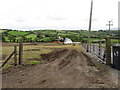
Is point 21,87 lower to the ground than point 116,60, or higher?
lower

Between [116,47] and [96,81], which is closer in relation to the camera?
[96,81]

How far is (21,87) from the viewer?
4.12 metres

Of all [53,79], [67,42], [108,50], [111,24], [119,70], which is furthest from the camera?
[67,42]

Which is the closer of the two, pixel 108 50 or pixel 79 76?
pixel 79 76

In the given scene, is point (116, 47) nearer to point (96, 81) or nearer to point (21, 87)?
point (96, 81)

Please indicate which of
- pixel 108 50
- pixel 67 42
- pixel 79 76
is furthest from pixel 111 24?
pixel 79 76

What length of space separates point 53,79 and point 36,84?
574 mm

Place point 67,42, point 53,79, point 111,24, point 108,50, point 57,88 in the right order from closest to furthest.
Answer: point 57,88
point 53,79
point 108,50
point 111,24
point 67,42

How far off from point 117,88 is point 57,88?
5.47 ft

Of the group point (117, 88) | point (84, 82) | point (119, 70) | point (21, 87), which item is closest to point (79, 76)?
point (84, 82)

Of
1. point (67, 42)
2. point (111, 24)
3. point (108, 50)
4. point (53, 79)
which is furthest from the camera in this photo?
A: point (67, 42)

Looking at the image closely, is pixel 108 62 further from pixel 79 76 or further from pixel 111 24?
pixel 111 24

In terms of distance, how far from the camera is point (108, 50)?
295 inches

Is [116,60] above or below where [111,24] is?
below
